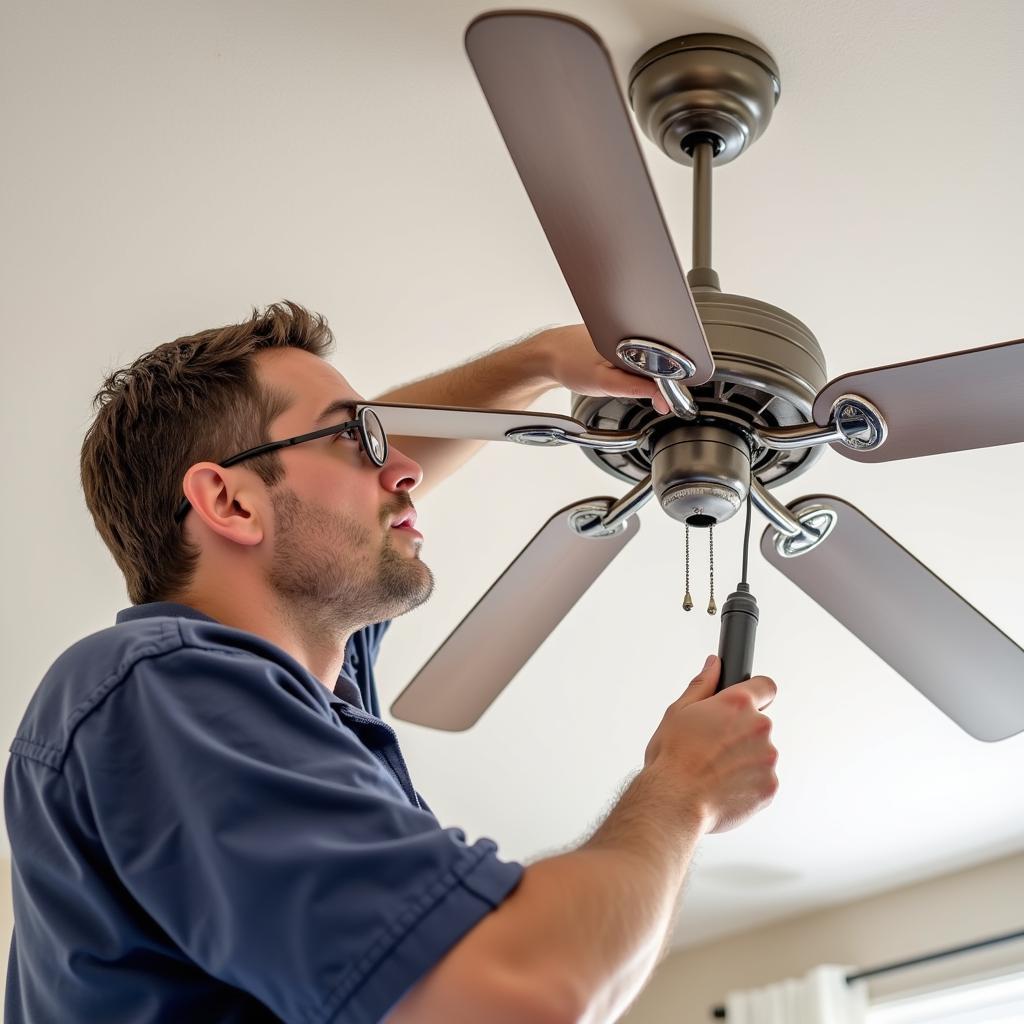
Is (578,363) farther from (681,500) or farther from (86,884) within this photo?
(86,884)

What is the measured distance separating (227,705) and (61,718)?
0.39ft

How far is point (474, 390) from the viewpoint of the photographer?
4.88 ft

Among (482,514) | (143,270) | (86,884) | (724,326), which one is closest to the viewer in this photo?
(86,884)

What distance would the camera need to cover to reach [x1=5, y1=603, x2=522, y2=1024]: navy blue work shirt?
2.48 feet

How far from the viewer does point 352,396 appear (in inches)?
52.8

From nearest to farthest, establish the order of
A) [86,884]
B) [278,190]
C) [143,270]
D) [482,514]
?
[86,884] → [278,190] → [143,270] → [482,514]

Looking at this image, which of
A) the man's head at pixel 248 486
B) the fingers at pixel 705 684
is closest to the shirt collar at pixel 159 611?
the man's head at pixel 248 486

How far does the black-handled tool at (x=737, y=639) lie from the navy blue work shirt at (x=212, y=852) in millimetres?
314

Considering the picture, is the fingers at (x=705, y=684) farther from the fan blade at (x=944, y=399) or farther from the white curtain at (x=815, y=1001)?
the white curtain at (x=815, y=1001)

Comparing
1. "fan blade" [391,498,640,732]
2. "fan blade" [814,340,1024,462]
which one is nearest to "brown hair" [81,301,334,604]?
"fan blade" [391,498,640,732]

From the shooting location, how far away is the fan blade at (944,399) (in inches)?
43.3

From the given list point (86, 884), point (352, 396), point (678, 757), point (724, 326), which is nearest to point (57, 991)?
point (86, 884)

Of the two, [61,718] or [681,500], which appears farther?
[681,500]

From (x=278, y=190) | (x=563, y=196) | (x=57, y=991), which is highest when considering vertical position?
(x=278, y=190)
